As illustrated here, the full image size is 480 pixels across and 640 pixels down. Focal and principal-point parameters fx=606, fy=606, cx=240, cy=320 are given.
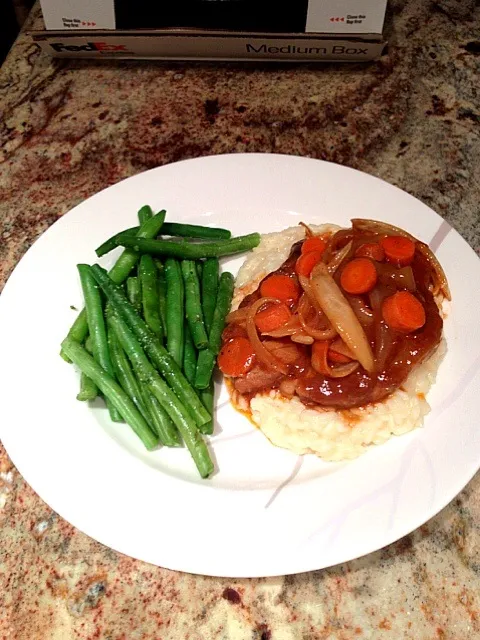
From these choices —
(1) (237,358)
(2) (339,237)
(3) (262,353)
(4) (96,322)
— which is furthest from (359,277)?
(4) (96,322)

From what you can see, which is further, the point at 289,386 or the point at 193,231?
the point at 193,231

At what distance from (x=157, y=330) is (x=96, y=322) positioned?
31 cm

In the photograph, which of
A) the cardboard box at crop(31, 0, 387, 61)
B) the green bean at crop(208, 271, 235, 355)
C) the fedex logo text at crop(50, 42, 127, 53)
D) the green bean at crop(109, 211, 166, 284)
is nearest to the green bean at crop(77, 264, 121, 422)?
the green bean at crop(109, 211, 166, 284)

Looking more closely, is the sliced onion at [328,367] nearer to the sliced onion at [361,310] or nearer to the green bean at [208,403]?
the sliced onion at [361,310]

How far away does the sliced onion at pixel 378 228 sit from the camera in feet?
10.6

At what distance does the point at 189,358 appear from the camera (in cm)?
311

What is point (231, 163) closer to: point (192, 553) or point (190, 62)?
point (190, 62)

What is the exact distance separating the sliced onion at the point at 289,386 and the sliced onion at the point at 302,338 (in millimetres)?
201

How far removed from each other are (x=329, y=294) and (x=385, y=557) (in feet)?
4.04

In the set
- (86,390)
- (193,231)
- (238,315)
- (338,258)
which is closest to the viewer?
(86,390)

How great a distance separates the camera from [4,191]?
429 cm

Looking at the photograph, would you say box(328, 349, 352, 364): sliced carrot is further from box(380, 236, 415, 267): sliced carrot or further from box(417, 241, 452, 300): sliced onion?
box(417, 241, 452, 300): sliced onion

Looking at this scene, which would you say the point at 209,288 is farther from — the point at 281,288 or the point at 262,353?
the point at 262,353

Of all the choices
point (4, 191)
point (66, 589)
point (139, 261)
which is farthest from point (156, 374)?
point (4, 191)
